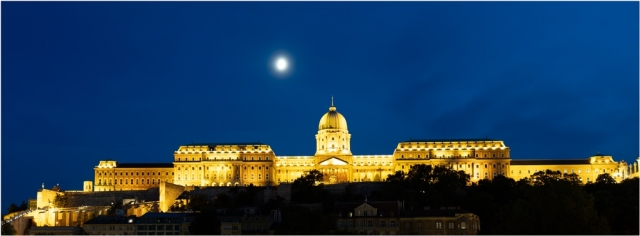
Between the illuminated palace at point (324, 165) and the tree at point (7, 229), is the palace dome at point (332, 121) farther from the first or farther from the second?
the tree at point (7, 229)

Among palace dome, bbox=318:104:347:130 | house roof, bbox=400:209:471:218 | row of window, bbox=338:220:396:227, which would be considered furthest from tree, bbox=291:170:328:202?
palace dome, bbox=318:104:347:130

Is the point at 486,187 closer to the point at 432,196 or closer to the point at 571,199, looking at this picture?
the point at 432,196

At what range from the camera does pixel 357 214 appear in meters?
84.1

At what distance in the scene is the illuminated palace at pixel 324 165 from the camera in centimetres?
14150

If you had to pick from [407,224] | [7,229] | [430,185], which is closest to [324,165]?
[430,185]

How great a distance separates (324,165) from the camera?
5620 inches

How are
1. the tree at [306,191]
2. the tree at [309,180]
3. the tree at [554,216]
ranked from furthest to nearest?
the tree at [309,180], the tree at [306,191], the tree at [554,216]

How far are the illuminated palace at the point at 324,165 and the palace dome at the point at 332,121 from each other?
5063mm

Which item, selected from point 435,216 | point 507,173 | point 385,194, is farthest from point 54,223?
point 507,173

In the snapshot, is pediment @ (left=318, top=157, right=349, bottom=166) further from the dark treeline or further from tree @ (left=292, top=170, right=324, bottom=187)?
the dark treeline

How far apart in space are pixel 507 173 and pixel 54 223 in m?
69.7

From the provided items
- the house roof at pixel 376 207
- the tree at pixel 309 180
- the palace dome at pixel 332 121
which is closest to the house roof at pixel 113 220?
the house roof at pixel 376 207

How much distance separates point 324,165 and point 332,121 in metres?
12.0

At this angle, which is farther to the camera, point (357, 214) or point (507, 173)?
point (507, 173)
